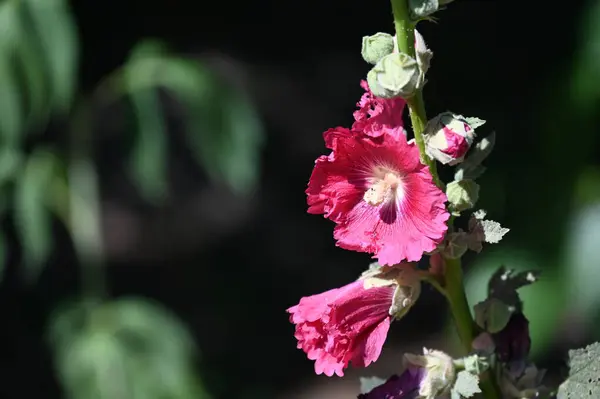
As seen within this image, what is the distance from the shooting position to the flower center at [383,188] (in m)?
0.89

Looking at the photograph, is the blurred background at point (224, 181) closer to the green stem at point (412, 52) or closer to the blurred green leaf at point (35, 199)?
the blurred green leaf at point (35, 199)

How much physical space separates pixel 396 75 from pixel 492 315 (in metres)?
0.27

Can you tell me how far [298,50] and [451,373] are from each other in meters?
3.78

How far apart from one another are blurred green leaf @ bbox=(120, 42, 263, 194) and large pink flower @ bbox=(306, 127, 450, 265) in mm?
1378

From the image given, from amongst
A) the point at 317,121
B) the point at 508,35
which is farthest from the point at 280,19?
the point at 508,35

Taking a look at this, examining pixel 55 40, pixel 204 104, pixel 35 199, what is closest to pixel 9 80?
pixel 55 40

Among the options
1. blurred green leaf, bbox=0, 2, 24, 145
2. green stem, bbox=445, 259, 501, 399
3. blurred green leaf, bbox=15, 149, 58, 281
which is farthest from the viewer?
blurred green leaf, bbox=15, 149, 58, 281

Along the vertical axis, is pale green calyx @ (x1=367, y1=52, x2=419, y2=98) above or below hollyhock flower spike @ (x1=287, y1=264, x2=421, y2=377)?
above

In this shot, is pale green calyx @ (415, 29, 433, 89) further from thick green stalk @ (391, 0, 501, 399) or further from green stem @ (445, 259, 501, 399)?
green stem @ (445, 259, 501, 399)

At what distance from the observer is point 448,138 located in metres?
0.81

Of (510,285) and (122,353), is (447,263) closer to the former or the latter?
(510,285)

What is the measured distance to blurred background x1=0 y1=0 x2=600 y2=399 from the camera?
86.6 inches

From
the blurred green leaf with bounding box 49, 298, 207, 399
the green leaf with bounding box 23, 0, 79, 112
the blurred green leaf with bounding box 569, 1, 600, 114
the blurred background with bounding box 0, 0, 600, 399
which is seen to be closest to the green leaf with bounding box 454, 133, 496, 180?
the blurred background with bounding box 0, 0, 600, 399

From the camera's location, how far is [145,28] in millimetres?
3977
